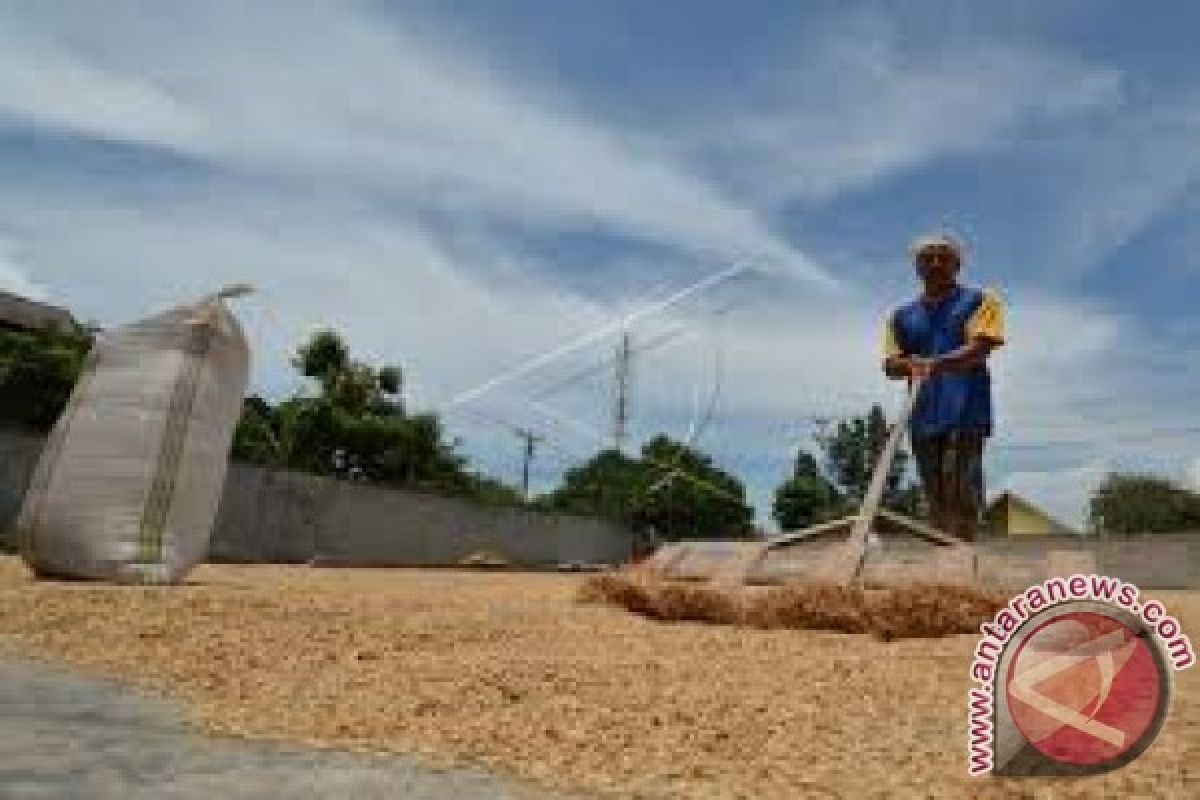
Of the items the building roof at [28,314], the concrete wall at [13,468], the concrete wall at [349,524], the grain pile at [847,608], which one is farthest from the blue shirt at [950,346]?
the building roof at [28,314]

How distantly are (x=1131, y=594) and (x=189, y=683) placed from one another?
8.27 feet

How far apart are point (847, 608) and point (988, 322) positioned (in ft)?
5.85

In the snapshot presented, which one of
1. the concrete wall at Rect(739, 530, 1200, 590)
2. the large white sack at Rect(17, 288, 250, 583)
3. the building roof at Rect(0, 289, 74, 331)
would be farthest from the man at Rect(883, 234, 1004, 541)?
the building roof at Rect(0, 289, 74, 331)

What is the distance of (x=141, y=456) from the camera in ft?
21.7

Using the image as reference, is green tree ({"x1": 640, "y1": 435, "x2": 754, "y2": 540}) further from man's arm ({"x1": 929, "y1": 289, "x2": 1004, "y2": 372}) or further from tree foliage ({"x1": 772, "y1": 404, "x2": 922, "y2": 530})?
Answer: man's arm ({"x1": 929, "y1": 289, "x2": 1004, "y2": 372})

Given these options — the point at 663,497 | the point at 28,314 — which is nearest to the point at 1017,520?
the point at 28,314

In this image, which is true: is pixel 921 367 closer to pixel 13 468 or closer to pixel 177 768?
pixel 177 768

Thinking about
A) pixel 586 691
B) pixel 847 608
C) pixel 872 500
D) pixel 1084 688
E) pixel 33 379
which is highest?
pixel 33 379

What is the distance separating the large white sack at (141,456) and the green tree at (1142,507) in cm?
4909

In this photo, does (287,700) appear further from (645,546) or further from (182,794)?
(645,546)

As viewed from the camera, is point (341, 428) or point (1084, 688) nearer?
point (1084, 688)

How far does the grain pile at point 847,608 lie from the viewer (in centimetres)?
472

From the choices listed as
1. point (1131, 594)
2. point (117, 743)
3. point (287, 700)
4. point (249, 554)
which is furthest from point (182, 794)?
point (249, 554)

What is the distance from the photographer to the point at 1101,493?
2221 inches
